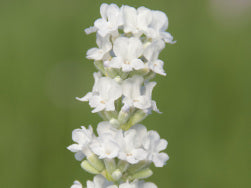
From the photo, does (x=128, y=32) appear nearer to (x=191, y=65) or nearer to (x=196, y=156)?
(x=196, y=156)

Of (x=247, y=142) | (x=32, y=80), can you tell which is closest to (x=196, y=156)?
A: (x=247, y=142)

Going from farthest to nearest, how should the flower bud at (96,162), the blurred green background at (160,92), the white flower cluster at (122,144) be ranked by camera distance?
the blurred green background at (160,92), the flower bud at (96,162), the white flower cluster at (122,144)

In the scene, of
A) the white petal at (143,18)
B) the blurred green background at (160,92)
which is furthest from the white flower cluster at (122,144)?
the blurred green background at (160,92)

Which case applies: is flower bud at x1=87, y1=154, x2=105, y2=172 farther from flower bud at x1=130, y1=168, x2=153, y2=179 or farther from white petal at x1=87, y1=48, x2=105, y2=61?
white petal at x1=87, y1=48, x2=105, y2=61

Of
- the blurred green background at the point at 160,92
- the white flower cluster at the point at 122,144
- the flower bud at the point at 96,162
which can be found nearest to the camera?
the white flower cluster at the point at 122,144

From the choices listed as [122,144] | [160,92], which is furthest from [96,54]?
Result: [160,92]

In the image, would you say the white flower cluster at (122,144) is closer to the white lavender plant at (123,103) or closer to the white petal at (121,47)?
the white lavender plant at (123,103)

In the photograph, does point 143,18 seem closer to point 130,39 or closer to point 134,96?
point 130,39
